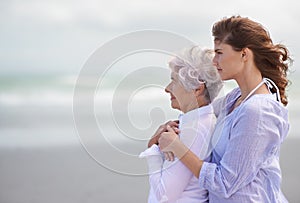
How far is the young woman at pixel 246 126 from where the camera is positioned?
4.59ft

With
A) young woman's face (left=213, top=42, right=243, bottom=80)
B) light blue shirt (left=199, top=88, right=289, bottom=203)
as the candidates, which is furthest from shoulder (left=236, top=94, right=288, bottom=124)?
young woman's face (left=213, top=42, right=243, bottom=80)

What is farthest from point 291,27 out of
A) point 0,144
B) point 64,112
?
point 0,144

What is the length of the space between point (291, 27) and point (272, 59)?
6.51ft

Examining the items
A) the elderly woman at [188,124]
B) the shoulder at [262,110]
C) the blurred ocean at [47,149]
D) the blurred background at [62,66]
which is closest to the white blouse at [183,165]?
the elderly woman at [188,124]

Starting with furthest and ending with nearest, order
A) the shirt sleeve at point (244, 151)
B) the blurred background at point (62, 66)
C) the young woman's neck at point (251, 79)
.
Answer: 1. the blurred background at point (62, 66)
2. the young woman's neck at point (251, 79)
3. the shirt sleeve at point (244, 151)

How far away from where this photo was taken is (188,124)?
4.85 ft

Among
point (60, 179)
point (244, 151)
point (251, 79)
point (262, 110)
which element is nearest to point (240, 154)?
point (244, 151)

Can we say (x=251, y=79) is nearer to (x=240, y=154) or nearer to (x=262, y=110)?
(x=262, y=110)

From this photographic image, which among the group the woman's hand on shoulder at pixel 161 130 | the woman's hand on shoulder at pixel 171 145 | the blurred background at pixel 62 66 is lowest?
the woman's hand on shoulder at pixel 171 145

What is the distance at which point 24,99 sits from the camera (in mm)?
3396

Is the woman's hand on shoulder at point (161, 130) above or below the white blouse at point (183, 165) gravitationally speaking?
above

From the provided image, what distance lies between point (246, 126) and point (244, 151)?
7cm

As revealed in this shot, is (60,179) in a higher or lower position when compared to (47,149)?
lower

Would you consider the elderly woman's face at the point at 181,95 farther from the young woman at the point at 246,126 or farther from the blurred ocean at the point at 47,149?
the blurred ocean at the point at 47,149
